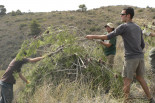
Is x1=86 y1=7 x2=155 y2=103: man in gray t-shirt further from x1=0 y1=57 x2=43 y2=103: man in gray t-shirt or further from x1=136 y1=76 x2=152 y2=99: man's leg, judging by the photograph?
x1=0 y1=57 x2=43 y2=103: man in gray t-shirt

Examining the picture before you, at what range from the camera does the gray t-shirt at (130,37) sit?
2924 millimetres

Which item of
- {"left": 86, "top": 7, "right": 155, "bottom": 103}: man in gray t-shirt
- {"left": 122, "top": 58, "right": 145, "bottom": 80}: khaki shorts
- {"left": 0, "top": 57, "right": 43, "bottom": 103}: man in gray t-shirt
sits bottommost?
{"left": 0, "top": 57, "right": 43, "bottom": 103}: man in gray t-shirt

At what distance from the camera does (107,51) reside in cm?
434

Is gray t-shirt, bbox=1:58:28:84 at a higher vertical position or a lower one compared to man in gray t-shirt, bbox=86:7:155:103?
lower

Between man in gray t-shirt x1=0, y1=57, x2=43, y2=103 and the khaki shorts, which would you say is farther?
Result: man in gray t-shirt x1=0, y1=57, x2=43, y2=103

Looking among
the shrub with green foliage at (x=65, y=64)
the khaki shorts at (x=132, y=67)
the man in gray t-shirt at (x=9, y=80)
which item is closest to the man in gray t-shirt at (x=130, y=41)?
the khaki shorts at (x=132, y=67)

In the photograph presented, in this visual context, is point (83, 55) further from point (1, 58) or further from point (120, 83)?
point (1, 58)

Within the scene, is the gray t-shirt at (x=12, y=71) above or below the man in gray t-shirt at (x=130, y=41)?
below

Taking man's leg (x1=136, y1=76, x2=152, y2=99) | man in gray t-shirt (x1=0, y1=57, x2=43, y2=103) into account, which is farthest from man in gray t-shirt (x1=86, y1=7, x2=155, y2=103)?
man in gray t-shirt (x1=0, y1=57, x2=43, y2=103)

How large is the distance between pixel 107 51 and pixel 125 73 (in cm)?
126

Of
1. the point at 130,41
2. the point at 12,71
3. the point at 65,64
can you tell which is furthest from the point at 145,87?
the point at 12,71

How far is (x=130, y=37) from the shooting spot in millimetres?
2957

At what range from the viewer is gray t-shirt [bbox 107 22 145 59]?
9.59 feet

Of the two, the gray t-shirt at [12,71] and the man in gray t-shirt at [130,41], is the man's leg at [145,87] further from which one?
the gray t-shirt at [12,71]
